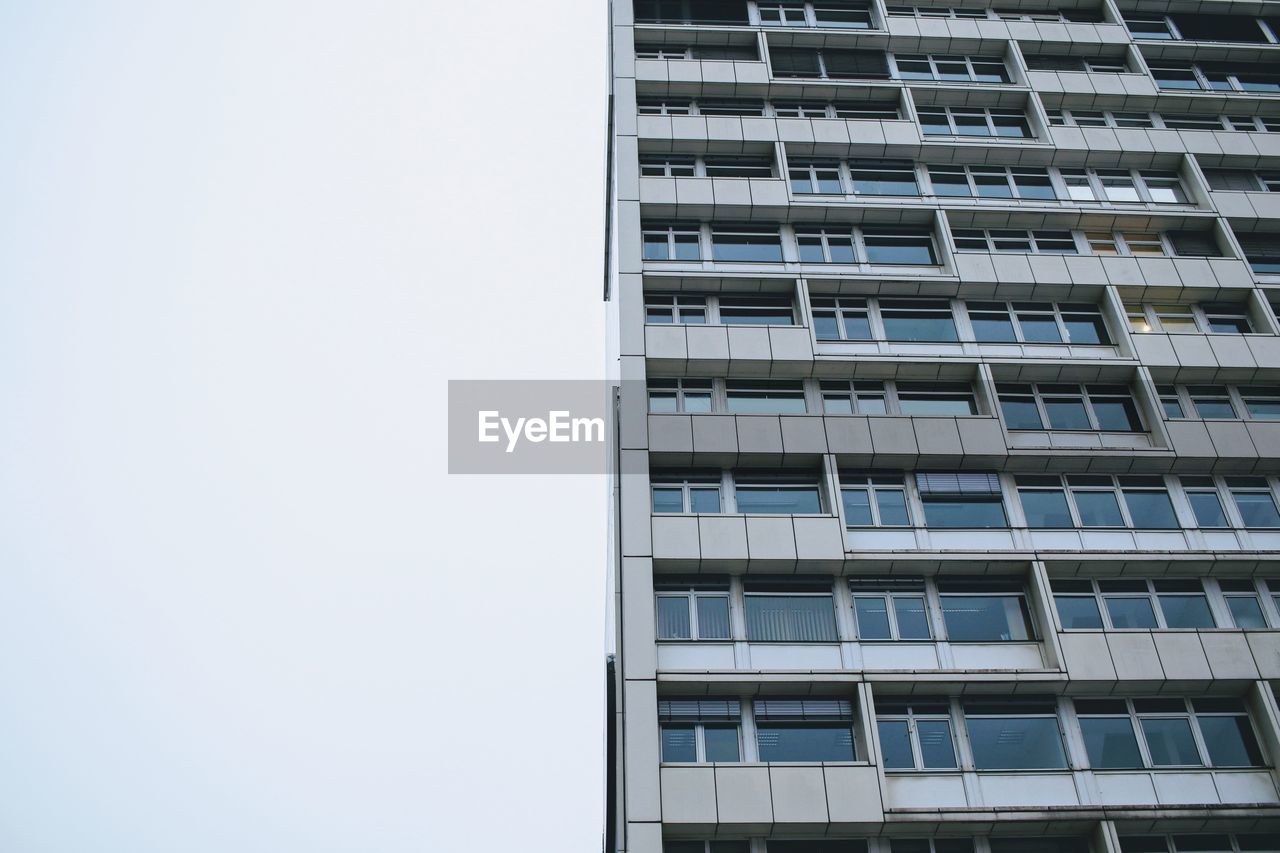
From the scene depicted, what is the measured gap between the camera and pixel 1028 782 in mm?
22531

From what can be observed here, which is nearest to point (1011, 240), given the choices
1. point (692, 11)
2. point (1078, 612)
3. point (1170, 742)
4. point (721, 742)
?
point (1078, 612)

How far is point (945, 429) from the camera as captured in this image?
88.6 ft

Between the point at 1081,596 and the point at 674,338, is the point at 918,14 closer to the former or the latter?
the point at 674,338

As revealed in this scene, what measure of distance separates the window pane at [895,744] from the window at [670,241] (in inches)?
559

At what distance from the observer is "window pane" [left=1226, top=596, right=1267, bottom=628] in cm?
2541

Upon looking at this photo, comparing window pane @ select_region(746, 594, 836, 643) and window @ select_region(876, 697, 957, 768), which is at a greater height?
window pane @ select_region(746, 594, 836, 643)

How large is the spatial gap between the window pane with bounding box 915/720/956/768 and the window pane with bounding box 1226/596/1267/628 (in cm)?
792

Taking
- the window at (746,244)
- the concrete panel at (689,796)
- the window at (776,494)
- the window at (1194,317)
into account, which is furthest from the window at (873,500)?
the window at (1194,317)

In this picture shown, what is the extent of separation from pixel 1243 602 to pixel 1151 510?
115 inches

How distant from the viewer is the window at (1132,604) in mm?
25209

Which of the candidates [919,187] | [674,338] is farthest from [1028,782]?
[919,187]

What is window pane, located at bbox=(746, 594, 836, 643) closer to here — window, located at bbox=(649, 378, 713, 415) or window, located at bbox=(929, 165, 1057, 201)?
window, located at bbox=(649, 378, 713, 415)

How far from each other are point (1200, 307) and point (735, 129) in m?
14.6

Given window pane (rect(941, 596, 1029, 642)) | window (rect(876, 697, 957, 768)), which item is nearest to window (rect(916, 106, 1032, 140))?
window pane (rect(941, 596, 1029, 642))
